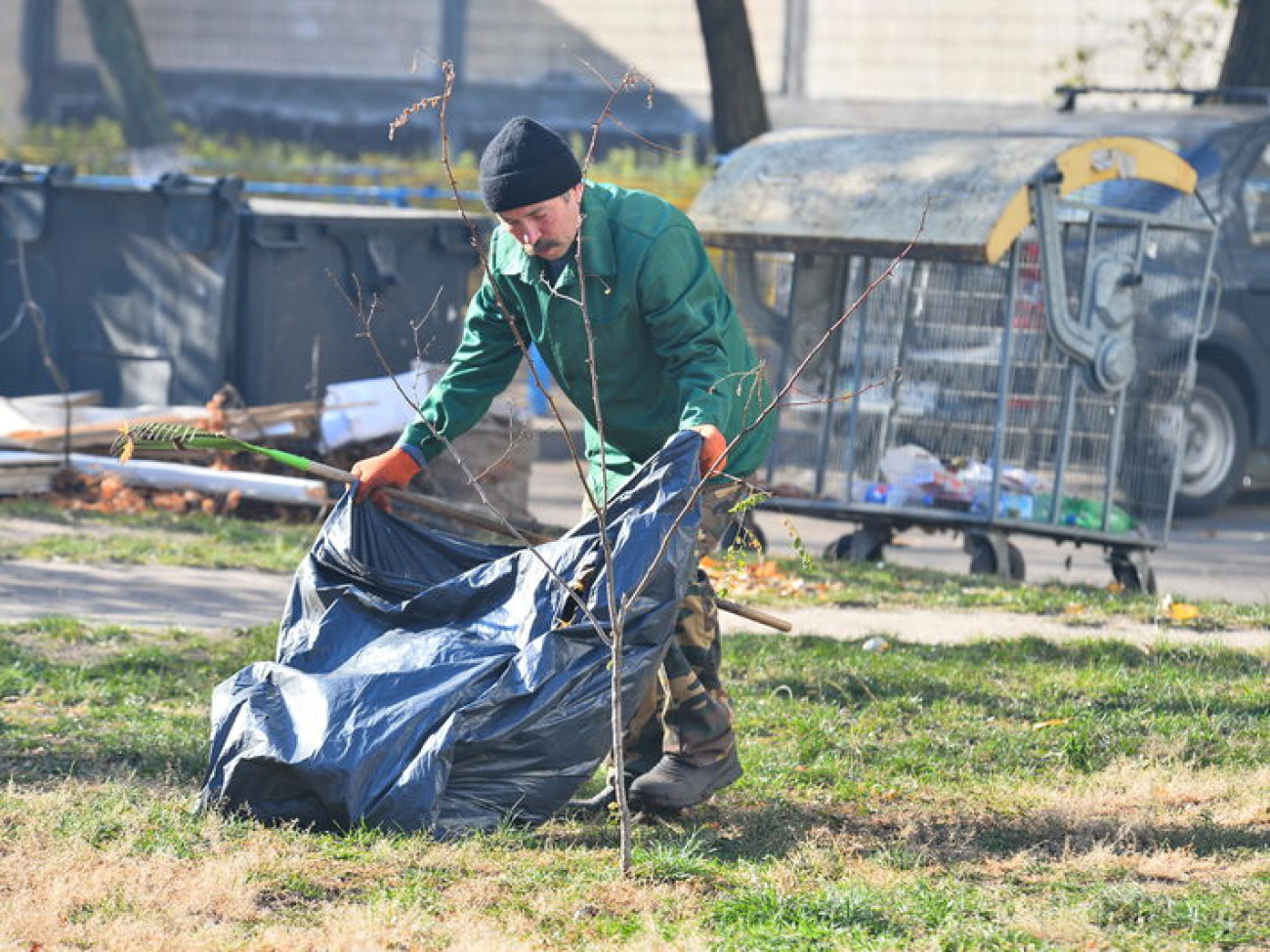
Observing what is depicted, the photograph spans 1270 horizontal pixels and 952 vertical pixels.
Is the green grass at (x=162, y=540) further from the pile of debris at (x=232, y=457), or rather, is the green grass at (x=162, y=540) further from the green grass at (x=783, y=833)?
the green grass at (x=783, y=833)

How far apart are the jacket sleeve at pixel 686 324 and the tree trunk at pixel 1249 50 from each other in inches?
337

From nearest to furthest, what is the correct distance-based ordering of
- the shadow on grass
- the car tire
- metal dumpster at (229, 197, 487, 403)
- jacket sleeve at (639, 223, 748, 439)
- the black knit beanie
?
the black knit beanie → jacket sleeve at (639, 223, 748, 439) → the shadow on grass → metal dumpster at (229, 197, 487, 403) → the car tire

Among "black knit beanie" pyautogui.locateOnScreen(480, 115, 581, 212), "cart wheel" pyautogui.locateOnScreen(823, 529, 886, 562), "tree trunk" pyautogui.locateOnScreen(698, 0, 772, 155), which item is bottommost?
"cart wheel" pyautogui.locateOnScreen(823, 529, 886, 562)

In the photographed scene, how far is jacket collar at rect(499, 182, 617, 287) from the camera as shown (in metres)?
5.02

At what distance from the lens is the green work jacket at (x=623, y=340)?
197 inches

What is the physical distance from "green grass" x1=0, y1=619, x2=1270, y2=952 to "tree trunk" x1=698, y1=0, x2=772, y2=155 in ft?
20.8

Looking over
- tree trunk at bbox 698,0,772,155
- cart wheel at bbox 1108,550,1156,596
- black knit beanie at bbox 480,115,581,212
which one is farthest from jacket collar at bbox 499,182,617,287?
tree trunk at bbox 698,0,772,155

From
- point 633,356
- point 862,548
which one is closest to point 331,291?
point 862,548

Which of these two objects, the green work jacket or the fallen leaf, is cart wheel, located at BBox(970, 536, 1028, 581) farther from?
the green work jacket

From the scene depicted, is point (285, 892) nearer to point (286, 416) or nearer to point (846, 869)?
point (846, 869)

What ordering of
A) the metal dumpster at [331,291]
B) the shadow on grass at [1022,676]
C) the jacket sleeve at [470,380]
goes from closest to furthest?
the jacket sleeve at [470,380], the shadow on grass at [1022,676], the metal dumpster at [331,291]

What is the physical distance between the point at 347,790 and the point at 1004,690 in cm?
261

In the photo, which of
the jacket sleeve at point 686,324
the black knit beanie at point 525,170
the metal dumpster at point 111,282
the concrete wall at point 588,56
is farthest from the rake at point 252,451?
the concrete wall at point 588,56

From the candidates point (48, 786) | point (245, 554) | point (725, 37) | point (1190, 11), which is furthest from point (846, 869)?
point (1190, 11)
